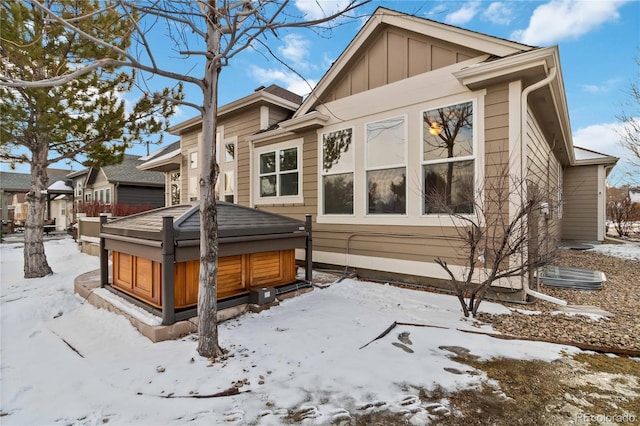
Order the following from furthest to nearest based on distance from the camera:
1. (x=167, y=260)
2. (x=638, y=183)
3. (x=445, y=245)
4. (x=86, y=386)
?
(x=638, y=183) → (x=445, y=245) → (x=167, y=260) → (x=86, y=386)

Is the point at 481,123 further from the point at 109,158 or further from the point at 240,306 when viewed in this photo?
the point at 109,158

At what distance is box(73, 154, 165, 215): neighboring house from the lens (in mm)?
18580

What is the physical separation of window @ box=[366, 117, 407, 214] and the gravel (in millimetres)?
2629

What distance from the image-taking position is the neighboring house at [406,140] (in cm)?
491

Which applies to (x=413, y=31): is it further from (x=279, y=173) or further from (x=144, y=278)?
(x=144, y=278)

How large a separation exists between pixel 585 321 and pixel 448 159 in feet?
10.0

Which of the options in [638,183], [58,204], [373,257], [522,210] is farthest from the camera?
[58,204]

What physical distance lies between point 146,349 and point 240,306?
4.49ft

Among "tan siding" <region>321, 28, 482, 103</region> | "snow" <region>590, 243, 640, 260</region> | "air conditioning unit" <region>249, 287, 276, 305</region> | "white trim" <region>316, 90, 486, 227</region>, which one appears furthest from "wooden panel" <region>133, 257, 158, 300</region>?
"snow" <region>590, 243, 640, 260</region>

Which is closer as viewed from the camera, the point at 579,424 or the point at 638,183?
the point at 579,424

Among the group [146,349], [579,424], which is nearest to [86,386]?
[146,349]

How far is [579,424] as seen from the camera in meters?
2.13

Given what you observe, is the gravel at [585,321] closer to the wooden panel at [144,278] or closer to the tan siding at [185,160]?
the wooden panel at [144,278]

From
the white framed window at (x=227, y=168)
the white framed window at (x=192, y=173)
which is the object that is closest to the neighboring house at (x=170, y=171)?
the white framed window at (x=192, y=173)
